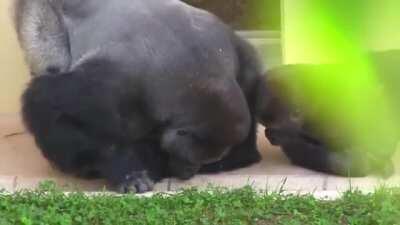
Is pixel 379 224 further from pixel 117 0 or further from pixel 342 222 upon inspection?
pixel 117 0

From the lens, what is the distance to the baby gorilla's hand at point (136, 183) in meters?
3.45

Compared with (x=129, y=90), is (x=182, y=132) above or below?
below

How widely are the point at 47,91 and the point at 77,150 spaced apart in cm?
28

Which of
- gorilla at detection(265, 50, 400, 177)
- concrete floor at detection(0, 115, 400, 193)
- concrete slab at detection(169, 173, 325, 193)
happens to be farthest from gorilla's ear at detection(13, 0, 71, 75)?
gorilla at detection(265, 50, 400, 177)

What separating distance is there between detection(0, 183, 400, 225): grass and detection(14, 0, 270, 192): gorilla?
0.67 feet

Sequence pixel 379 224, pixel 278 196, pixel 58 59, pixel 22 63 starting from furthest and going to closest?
pixel 22 63
pixel 58 59
pixel 278 196
pixel 379 224

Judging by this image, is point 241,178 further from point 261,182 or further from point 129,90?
point 129,90

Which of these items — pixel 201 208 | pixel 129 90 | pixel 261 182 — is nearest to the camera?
pixel 201 208

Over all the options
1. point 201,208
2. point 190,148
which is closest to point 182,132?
point 190,148

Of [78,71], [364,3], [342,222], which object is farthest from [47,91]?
[364,3]

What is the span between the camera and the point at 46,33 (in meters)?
3.54

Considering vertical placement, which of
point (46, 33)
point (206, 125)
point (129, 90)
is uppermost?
point (46, 33)

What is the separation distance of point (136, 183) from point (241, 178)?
0.54m

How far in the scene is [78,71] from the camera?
3426mm
